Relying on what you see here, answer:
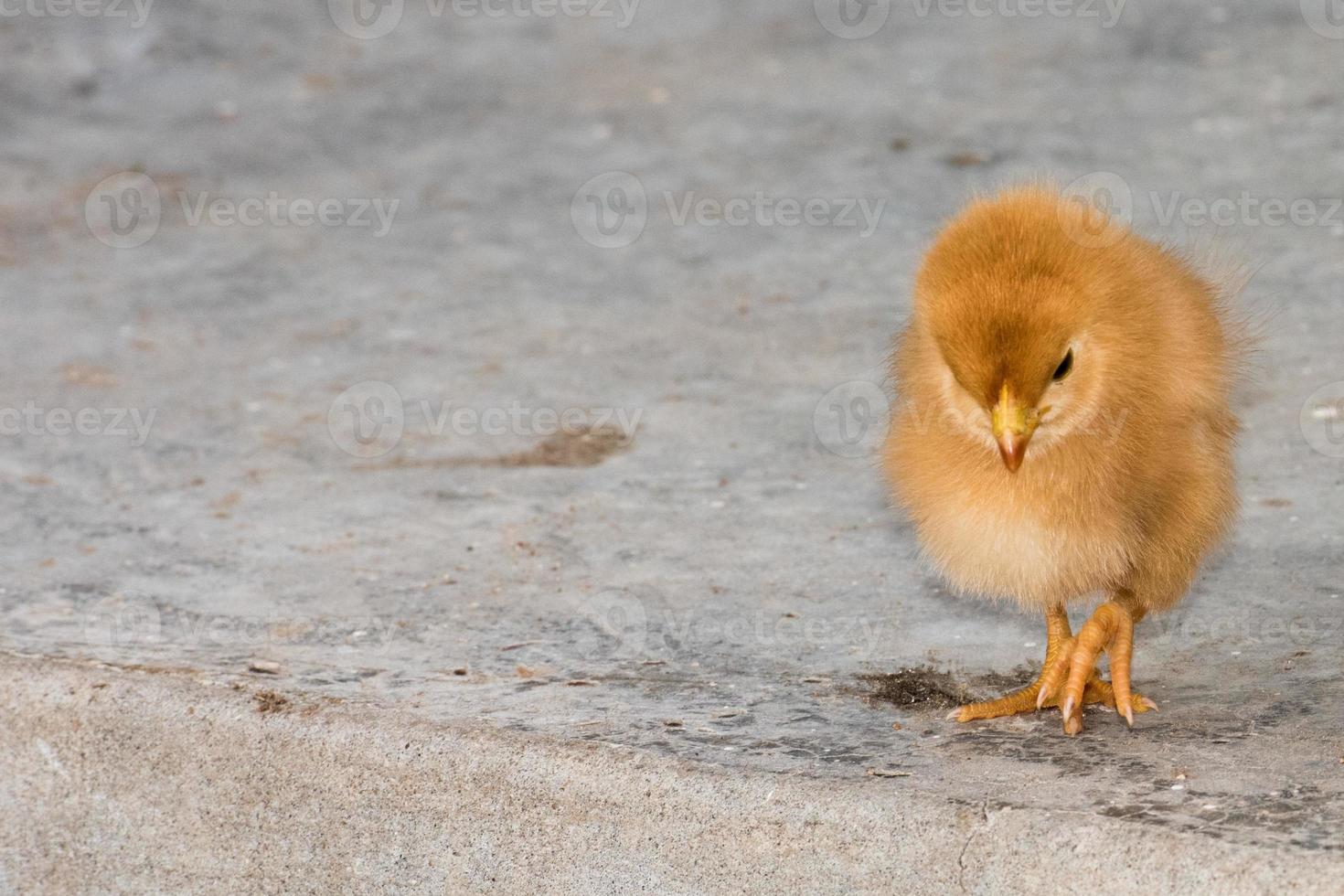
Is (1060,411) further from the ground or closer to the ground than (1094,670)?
further from the ground

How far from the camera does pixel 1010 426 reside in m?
3.04

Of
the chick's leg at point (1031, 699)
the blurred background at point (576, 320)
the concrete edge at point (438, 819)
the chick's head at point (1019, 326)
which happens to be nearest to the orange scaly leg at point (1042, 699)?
the chick's leg at point (1031, 699)

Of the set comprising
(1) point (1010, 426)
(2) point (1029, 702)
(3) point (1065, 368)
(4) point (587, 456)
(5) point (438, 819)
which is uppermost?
(3) point (1065, 368)

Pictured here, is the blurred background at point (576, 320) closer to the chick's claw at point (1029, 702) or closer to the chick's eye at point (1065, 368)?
the chick's claw at point (1029, 702)

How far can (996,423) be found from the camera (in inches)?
121

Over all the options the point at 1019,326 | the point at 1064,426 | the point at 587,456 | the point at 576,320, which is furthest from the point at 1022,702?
the point at 576,320

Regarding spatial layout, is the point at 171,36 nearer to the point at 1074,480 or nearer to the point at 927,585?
the point at 927,585

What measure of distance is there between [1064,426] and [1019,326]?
318 millimetres

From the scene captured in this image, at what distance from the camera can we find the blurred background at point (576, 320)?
405 centimetres

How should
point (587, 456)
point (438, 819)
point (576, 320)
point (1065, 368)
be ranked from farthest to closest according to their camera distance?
1. point (576, 320)
2. point (587, 456)
3. point (438, 819)
4. point (1065, 368)

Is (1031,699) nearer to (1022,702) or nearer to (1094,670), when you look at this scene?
(1022,702)

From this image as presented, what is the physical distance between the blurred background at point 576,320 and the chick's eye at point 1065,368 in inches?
31.8

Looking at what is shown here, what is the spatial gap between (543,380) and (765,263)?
1.30 m

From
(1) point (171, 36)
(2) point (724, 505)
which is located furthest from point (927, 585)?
(1) point (171, 36)
